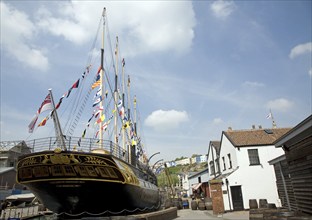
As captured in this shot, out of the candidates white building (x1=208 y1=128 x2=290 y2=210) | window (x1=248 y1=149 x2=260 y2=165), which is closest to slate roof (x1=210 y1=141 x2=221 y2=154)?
white building (x1=208 y1=128 x2=290 y2=210)

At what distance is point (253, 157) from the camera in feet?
74.2

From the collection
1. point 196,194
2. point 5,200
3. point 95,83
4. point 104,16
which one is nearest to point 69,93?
point 95,83

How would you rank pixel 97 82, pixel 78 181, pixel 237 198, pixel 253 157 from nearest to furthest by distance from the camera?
pixel 78 181 < pixel 97 82 < pixel 237 198 < pixel 253 157

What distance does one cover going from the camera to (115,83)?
26.5 metres

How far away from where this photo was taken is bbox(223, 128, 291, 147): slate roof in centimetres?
2309

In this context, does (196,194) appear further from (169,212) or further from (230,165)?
(169,212)

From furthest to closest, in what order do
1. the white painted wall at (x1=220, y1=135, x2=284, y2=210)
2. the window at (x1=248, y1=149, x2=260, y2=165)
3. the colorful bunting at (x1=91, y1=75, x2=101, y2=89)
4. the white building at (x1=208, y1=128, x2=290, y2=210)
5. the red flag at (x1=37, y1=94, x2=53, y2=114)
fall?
the window at (x1=248, y1=149, x2=260, y2=165) < the white building at (x1=208, y1=128, x2=290, y2=210) < the white painted wall at (x1=220, y1=135, x2=284, y2=210) < the colorful bunting at (x1=91, y1=75, x2=101, y2=89) < the red flag at (x1=37, y1=94, x2=53, y2=114)

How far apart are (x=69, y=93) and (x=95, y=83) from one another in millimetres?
2649

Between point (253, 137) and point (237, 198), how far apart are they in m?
6.03

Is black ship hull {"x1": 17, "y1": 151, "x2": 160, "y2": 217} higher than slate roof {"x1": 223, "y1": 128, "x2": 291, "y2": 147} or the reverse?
the reverse

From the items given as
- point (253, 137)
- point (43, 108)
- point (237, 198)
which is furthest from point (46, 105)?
point (253, 137)

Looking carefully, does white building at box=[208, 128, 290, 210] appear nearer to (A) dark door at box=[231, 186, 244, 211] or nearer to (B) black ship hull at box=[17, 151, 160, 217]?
(A) dark door at box=[231, 186, 244, 211]

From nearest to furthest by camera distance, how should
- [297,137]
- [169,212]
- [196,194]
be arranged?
[297,137]
[169,212]
[196,194]

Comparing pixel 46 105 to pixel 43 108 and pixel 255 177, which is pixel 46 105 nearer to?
pixel 43 108
